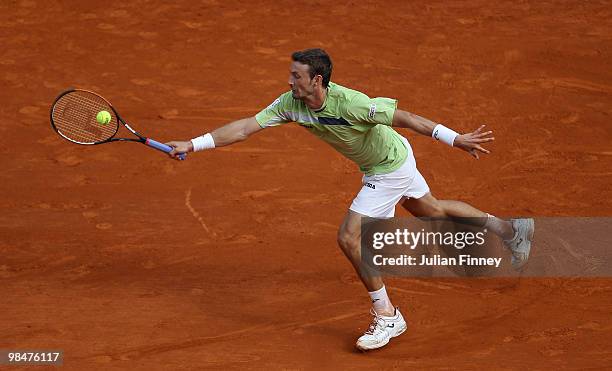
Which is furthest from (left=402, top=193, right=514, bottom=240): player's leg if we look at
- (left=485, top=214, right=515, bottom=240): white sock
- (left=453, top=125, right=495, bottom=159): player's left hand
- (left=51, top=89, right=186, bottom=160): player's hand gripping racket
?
(left=51, top=89, right=186, bottom=160): player's hand gripping racket

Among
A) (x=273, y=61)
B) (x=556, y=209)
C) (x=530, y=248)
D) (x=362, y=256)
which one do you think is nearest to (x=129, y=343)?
(x=362, y=256)

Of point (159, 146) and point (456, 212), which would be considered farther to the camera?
point (456, 212)

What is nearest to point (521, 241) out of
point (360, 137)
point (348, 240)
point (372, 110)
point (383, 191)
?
point (383, 191)

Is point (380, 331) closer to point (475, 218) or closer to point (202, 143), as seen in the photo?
point (475, 218)

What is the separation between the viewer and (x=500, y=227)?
9078 millimetres

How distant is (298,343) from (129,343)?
130cm

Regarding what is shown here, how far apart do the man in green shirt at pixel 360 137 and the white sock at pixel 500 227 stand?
27.4 inches

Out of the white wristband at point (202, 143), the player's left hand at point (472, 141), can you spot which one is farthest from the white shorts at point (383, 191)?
the white wristband at point (202, 143)

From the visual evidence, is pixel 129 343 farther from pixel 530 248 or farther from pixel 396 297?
pixel 530 248

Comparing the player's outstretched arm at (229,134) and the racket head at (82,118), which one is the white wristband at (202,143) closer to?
the player's outstretched arm at (229,134)

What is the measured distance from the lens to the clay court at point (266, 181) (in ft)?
27.2

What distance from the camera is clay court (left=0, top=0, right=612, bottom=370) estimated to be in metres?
8.30

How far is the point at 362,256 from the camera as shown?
820cm

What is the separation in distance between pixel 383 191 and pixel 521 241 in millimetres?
1550
